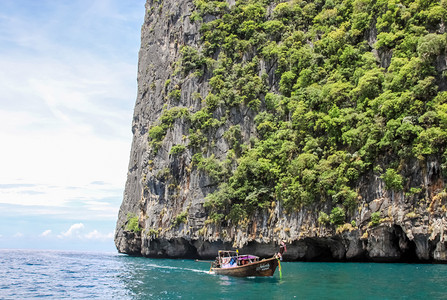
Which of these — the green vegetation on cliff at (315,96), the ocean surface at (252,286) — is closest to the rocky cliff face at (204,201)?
the green vegetation on cliff at (315,96)

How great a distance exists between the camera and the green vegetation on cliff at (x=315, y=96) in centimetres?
3306

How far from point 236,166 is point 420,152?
826 inches

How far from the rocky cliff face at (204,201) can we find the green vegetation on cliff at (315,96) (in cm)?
83

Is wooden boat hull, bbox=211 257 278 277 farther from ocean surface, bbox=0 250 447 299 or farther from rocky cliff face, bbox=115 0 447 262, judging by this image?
rocky cliff face, bbox=115 0 447 262

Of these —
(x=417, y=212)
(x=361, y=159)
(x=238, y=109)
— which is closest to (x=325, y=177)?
(x=361, y=159)

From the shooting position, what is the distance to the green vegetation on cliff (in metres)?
33.1

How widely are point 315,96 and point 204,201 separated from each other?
56.2 feet

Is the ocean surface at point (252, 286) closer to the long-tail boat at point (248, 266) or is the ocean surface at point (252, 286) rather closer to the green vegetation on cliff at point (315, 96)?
the long-tail boat at point (248, 266)

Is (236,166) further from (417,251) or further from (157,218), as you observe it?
(417,251)

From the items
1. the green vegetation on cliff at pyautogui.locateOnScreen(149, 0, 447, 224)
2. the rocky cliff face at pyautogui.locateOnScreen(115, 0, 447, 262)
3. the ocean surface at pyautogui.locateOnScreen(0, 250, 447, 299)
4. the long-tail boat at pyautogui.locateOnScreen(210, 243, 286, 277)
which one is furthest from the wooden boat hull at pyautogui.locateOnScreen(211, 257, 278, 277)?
the green vegetation on cliff at pyautogui.locateOnScreen(149, 0, 447, 224)

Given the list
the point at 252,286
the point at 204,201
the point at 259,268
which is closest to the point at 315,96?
the point at 204,201

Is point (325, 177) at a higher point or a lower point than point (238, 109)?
lower

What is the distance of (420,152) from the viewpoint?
102ft

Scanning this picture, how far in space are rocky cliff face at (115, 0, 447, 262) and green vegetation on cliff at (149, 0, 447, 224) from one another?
2.72 ft
